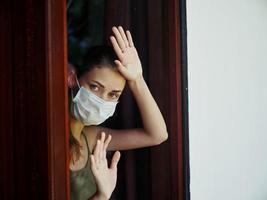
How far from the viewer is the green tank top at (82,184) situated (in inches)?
25.2

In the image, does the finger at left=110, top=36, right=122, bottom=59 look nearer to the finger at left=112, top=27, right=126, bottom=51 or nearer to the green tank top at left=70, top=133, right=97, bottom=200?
the finger at left=112, top=27, right=126, bottom=51

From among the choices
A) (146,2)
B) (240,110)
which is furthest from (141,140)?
(240,110)

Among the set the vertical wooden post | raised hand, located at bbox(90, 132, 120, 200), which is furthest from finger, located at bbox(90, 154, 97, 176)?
the vertical wooden post

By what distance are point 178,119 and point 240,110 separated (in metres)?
0.75

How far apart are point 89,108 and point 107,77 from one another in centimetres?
9

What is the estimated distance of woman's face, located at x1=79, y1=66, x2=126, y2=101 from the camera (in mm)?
684

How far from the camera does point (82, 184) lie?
0.67m

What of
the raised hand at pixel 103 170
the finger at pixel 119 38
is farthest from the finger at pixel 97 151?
the finger at pixel 119 38

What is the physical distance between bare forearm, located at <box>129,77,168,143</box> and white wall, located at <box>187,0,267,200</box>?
1.14 feet

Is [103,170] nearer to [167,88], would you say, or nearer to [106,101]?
[106,101]

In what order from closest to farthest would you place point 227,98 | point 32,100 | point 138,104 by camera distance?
point 32,100 < point 138,104 < point 227,98

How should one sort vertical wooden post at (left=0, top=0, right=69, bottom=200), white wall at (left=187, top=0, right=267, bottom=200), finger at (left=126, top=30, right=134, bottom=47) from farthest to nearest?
white wall at (left=187, top=0, right=267, bottom=200), finger at (left=126, top=30, right=134, bottom=47), vertical wooden post at (left=0, top=0, right=69, bottom=200)

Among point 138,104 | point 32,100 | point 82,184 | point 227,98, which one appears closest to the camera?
point 32,100

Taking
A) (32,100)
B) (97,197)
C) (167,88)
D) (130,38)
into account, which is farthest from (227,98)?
(32,100)
